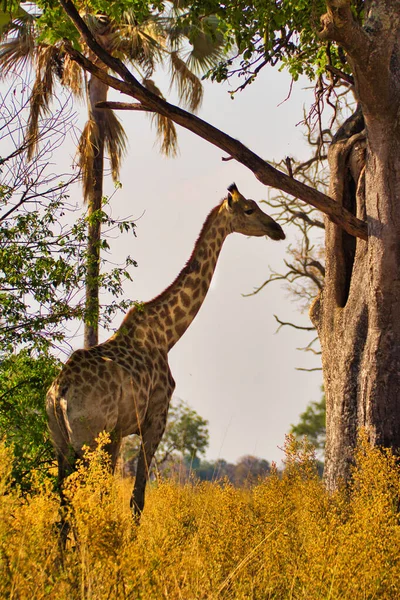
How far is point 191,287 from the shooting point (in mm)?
9344

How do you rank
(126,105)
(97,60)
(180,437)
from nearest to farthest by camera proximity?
(126,105) → (97,60) → (180,437)

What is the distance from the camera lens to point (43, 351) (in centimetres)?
817

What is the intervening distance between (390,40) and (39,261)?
14.2 feet

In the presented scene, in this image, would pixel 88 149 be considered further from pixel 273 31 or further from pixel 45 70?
pixel 273 31

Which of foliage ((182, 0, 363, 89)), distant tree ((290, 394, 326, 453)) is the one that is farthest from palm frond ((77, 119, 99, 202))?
distant tree ((290, 394, 326, 453))

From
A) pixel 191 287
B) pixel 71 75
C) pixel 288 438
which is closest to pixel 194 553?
pixel 288 438

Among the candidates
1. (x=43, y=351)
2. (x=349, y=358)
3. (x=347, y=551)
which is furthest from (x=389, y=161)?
(x=347, y=551)

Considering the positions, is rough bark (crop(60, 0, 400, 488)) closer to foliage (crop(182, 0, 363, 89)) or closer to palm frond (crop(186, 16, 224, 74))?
foliage (crop(182, 0, 363, 89))

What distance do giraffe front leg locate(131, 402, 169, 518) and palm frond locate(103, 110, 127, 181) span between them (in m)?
8.69

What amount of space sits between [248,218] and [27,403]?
3517 millimetres

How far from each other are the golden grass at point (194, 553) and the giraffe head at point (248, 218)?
4.23 meters

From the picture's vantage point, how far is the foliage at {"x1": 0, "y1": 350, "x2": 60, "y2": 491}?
8.02 m

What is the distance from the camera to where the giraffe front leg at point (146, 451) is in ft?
25.7

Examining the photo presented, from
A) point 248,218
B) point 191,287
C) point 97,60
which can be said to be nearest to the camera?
point 191,287
